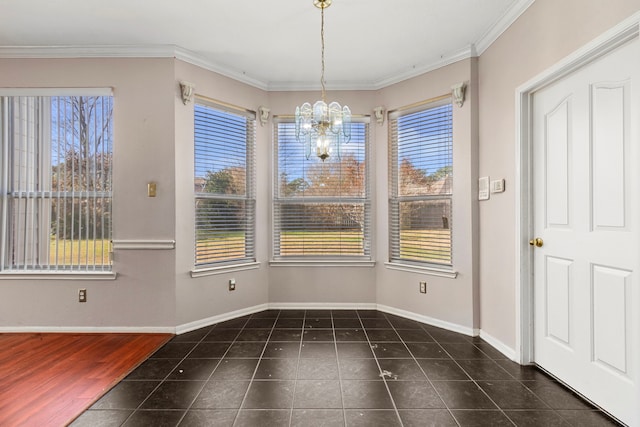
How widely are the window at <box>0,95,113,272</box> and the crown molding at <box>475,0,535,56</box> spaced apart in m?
3.55

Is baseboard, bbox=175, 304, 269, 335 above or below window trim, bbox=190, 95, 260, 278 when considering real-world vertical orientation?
below

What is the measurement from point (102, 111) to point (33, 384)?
2360mm

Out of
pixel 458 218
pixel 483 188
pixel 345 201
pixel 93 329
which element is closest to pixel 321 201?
pixel 345 201

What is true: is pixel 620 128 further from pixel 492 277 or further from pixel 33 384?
pixel 33 384

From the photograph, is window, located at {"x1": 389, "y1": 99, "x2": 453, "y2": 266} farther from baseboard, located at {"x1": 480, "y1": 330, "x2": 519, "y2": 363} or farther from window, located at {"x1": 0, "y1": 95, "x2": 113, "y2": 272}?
window, located at {"x1": 0, "y1": 95, "x2": 113, "y2": 272}

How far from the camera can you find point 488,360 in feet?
7.91

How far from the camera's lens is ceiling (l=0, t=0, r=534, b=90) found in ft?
7.80

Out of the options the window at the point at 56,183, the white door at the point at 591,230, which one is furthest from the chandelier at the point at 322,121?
the window at the point at 56,183

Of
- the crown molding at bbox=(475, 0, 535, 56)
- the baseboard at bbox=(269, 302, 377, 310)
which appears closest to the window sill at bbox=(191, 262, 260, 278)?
the baseboard at bbox=(269, 302, 377, 310)

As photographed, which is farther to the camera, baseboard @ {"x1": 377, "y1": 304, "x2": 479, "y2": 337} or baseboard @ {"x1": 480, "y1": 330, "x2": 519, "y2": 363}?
baseboard @ {"x1": 377, "y1": 304, "x2": 479, "y2": 337}

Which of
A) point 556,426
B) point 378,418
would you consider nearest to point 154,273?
point 378,418

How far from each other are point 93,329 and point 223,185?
1871 millimetres

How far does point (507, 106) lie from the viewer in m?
2.49

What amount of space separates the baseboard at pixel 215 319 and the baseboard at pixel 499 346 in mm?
2317
